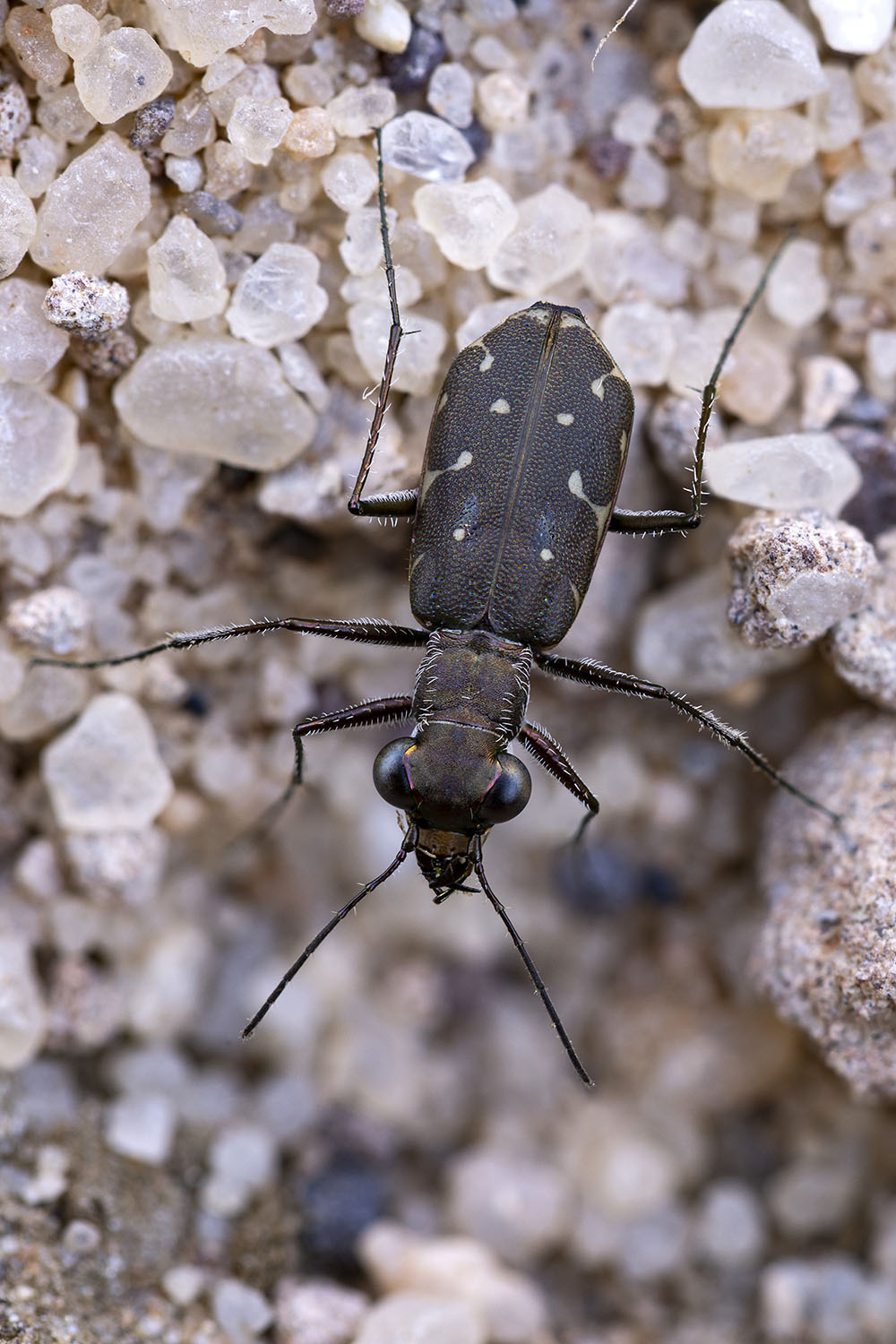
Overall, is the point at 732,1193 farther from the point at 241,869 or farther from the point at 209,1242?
the point at 241,869

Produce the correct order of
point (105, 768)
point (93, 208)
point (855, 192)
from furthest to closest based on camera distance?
point (105, 768), point (855, 192), point (93, 208)

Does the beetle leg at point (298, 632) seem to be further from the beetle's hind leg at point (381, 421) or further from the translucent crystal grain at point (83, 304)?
the translucent crystal grain at point (83, 304)

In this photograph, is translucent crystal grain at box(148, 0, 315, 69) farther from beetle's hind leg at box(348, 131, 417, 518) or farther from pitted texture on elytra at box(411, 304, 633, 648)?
pitted texture on elytra at box(411, 304, 633, 648)

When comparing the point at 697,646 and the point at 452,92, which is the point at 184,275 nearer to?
the point at 452,92

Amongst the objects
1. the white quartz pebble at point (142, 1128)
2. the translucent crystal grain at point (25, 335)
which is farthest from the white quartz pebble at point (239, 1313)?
the translucent crystal grain at point (25, 335)

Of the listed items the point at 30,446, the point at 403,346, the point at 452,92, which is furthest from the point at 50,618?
the point at 452,92

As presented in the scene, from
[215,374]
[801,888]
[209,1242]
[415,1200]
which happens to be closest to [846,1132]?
[801,888]

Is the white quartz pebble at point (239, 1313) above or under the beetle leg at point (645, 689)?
under
